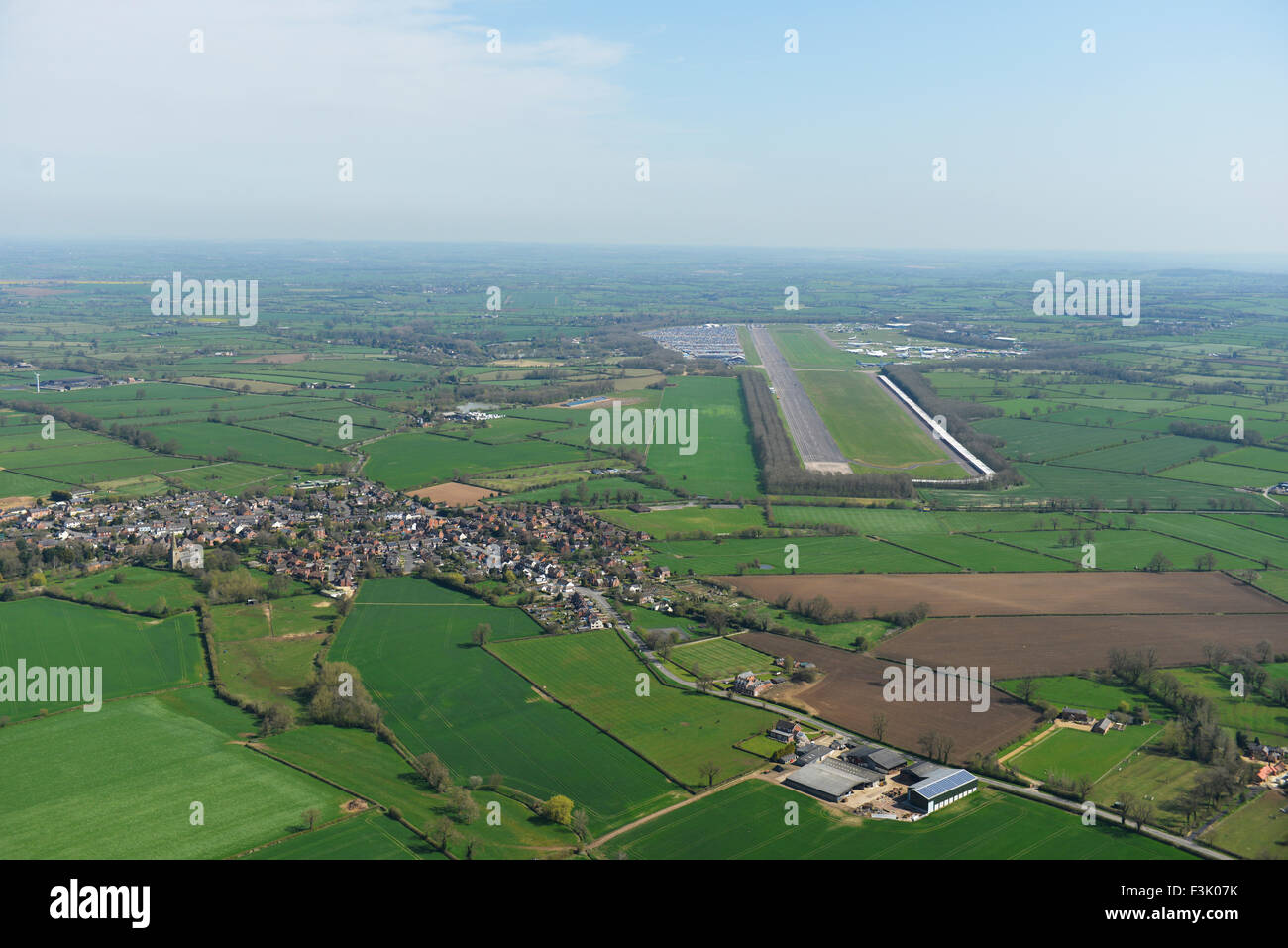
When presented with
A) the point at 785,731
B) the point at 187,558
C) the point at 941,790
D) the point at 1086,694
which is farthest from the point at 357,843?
the point at 187,558

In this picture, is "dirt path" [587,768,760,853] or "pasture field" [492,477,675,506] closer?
"dirt path" [587,768,760,853]

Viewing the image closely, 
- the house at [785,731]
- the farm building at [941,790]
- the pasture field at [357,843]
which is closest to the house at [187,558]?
the pasture field at [357,843]

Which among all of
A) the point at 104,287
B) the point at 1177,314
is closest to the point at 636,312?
the point at 1177,314

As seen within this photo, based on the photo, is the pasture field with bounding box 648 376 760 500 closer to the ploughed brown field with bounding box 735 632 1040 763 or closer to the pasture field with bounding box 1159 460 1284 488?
the ploughed brown field with bounding box 735 632 1040 763

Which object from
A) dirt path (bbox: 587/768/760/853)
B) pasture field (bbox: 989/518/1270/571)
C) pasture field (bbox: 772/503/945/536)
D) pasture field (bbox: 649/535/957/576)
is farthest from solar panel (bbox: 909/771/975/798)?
pasture field (bbox: 772/503/945/536)

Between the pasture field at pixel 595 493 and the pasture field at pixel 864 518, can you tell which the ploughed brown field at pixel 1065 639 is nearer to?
the pasture field at pixel 864 518

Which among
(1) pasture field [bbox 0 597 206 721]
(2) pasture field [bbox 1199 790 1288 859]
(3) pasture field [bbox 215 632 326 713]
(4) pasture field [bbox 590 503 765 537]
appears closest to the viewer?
(2) pasture field [bbox 1199 790 1288 859]

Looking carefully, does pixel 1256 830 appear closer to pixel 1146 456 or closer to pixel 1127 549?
pixel 1127 549
